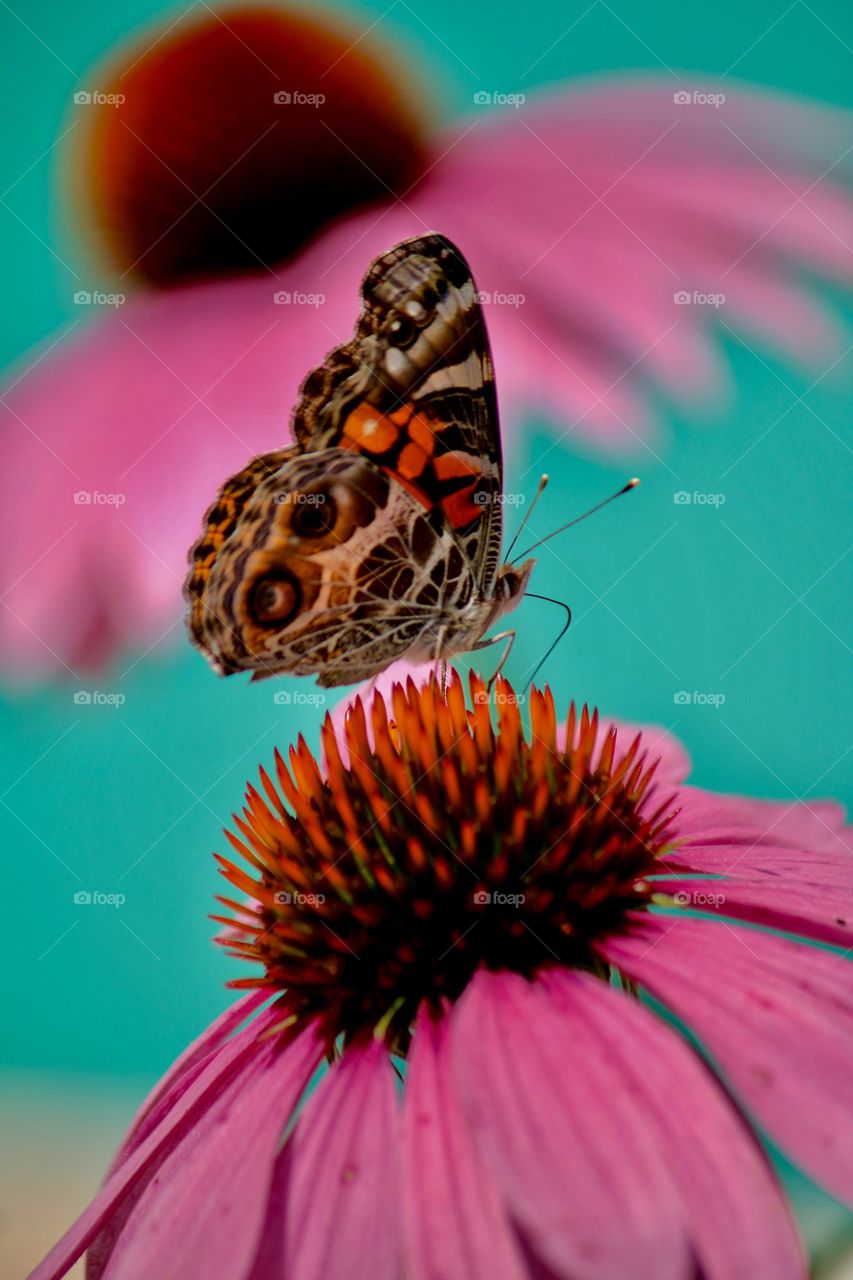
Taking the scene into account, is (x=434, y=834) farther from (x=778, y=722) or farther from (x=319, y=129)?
(x=319, y=129)

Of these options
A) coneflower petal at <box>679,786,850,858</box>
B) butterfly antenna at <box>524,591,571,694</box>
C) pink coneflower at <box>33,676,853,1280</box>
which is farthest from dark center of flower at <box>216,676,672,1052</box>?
butterfly antenna at <box>524,591,571,694</box>

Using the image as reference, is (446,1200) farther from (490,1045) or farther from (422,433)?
(422,433)

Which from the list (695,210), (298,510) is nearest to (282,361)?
(298,510)

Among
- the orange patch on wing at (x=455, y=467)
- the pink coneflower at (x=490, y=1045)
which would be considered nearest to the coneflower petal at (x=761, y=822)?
the pink coneflower at (x=490, y=1045)

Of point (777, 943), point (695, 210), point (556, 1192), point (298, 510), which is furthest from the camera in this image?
point (695, 210)

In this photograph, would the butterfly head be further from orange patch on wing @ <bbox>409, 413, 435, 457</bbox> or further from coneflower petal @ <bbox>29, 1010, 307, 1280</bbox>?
coneflower petal @ <bbox>29, 1010, 307, 1280</bbox>

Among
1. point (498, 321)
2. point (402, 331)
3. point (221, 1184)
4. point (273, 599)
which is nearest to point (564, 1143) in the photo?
point (221, 1184)

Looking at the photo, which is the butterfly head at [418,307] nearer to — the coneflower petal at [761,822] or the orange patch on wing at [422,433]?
the orange patch on wing at [422,433]

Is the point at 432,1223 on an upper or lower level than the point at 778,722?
lower
